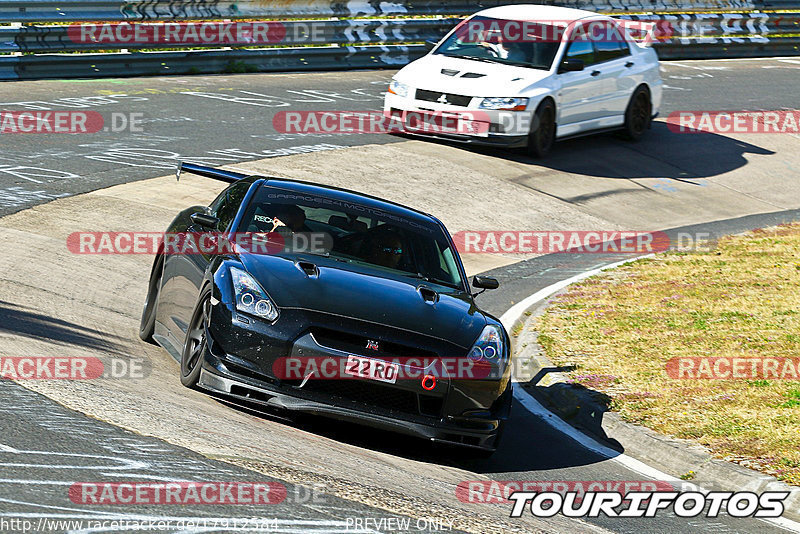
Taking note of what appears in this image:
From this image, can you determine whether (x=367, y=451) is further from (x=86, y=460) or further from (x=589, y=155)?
(x=589, y=155)

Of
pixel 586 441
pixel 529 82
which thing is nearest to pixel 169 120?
pixel 529 82

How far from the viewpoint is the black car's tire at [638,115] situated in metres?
Result: 19.8

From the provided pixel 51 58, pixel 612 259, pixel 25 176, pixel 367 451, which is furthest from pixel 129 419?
pixel 51 58

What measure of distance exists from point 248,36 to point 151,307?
1355cm

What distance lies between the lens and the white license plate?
6.71 metres

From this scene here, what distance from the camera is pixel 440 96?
56.3ft

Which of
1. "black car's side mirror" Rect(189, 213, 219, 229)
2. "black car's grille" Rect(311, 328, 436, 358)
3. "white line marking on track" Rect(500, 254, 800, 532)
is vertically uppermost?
"black car's side mirror" Rect(189, 213, 219, 229)

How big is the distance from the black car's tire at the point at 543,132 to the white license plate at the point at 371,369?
437 inches
